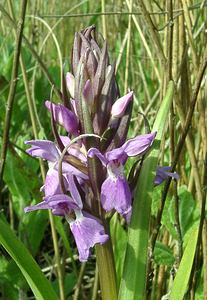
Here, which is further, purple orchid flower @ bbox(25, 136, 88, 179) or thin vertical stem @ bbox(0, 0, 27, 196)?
thin vertical stem @ bbox(0, 0, 27, 196)

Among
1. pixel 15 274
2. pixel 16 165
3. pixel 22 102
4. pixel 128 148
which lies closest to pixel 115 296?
pixel 128 148

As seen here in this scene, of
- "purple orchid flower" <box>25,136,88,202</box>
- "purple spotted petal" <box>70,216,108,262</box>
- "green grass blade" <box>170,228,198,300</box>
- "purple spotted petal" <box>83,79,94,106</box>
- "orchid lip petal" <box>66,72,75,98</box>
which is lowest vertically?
"green grass blade" <box>170,228,198,300</box>

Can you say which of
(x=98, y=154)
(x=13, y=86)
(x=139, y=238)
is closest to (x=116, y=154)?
(x=98, y=154)

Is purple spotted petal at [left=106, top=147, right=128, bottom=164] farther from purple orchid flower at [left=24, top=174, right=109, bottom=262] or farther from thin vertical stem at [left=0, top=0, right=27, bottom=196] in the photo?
thin vertical stem at [left=0, top=0, right=27, bottom=196]

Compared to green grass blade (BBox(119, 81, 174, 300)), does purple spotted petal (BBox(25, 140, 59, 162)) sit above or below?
above

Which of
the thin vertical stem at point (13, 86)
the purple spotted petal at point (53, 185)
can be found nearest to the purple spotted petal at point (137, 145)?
the purple spotted petal at point (53, 185)

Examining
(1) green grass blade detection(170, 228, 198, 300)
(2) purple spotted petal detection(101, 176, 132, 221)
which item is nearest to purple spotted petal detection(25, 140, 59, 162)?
(2) purple spotted petal detection(101, 176, 132, 221)

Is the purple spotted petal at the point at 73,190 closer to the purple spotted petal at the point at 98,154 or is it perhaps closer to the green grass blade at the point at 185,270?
the purple spotted petal at the point at 98,154
